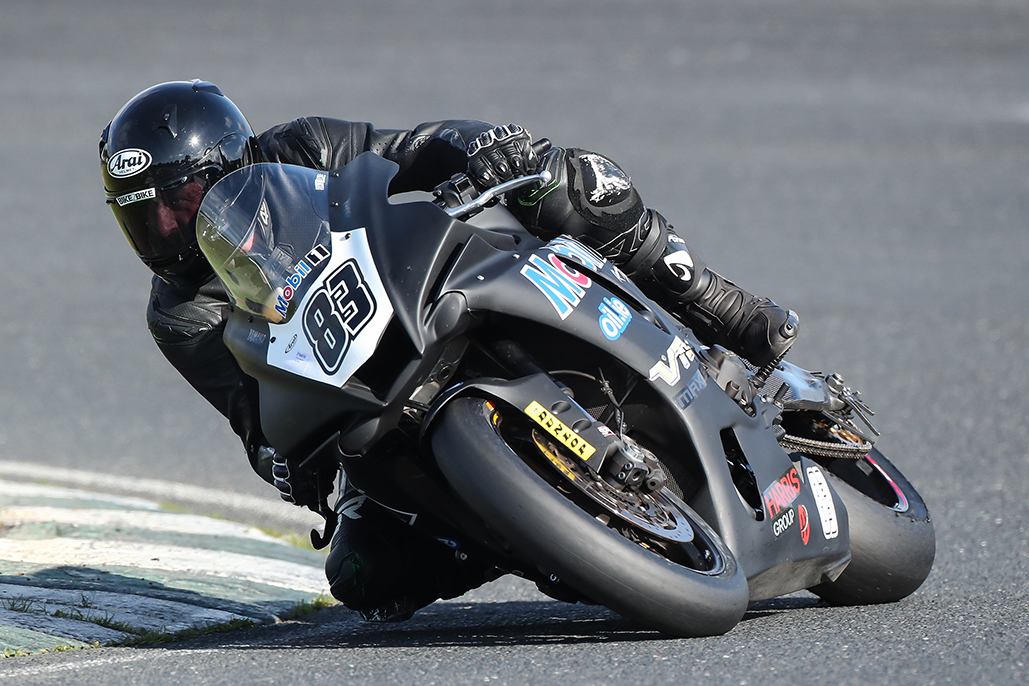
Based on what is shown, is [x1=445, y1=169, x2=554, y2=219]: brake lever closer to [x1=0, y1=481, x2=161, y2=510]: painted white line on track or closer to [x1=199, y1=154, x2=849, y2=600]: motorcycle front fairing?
[x1=199, y1=154, x2=849, y2=600]: motorcycle front fairing

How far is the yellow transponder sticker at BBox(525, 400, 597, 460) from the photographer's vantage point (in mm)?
3262

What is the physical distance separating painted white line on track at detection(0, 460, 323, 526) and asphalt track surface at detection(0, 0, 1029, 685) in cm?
16

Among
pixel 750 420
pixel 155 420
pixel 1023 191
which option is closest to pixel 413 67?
pixel 1023 191

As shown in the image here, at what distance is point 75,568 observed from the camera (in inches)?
186

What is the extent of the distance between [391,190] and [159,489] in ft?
10.1

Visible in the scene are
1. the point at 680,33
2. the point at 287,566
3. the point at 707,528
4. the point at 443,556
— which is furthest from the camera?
the point at 680,33

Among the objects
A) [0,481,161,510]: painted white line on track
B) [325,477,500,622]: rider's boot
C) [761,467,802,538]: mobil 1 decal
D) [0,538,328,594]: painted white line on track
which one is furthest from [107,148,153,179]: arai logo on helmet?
[0,481,161,510]: painted white line on track

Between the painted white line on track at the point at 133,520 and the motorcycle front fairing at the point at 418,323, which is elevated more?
the motorcycle front fairing at the point at 418,323

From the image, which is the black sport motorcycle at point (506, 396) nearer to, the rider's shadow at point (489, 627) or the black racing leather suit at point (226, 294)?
the rider's shadow at point (489, 627)

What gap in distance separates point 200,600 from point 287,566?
2.33 ft

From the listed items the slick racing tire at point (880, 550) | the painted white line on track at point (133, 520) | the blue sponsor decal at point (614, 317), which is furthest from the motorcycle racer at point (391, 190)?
the painted white line on track at point (133, 520)

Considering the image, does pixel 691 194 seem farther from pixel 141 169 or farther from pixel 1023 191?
pixel 141 169

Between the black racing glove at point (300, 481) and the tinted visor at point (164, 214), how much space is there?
2.29ft

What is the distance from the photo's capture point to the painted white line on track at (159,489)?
626 cm
